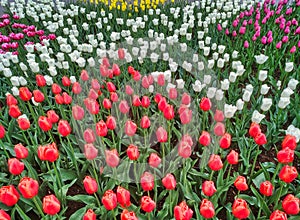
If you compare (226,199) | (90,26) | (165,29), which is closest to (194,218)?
(226,199)

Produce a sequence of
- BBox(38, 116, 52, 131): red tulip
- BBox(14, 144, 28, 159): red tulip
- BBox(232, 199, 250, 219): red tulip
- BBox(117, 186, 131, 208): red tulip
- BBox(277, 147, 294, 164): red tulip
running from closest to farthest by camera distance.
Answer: BBox(232, 199, 250, 219): red tulip → BBox(117, 186, 131, 208): red tulip → BBox(277, 147, 294, 164): red tulip → BBox(14, 144, 28, 159): red tulip → BBox(38, 116, 52, 131): red tulip

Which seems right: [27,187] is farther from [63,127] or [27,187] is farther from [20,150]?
[63,127]

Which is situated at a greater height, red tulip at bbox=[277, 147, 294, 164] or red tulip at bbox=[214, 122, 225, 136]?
red tulip at bbox=[277, 147, 294, 164]

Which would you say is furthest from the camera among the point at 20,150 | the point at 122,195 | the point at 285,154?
the point at 20,150

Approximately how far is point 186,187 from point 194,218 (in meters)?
0.21

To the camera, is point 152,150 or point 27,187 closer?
point 27,187

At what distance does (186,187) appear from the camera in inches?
89.3

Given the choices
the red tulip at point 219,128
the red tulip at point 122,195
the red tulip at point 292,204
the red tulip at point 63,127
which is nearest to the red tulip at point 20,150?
the red tulip at point 63,127

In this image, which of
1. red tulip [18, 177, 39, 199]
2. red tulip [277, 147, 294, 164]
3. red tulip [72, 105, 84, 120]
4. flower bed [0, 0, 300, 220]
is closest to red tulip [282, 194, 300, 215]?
flower bed [0, 0, 300, 220]

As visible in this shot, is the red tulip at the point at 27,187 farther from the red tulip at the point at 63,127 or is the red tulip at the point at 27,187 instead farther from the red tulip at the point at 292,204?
the red tulip at the point at 292,204

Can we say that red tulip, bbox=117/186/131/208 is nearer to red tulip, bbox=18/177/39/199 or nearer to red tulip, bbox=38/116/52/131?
red tulip, bbox=18/177/39/199

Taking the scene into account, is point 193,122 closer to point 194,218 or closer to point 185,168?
point 185,168

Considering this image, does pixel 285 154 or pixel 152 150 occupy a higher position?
pixel 285 154

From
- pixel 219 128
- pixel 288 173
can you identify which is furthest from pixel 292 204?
pixel 219 128
